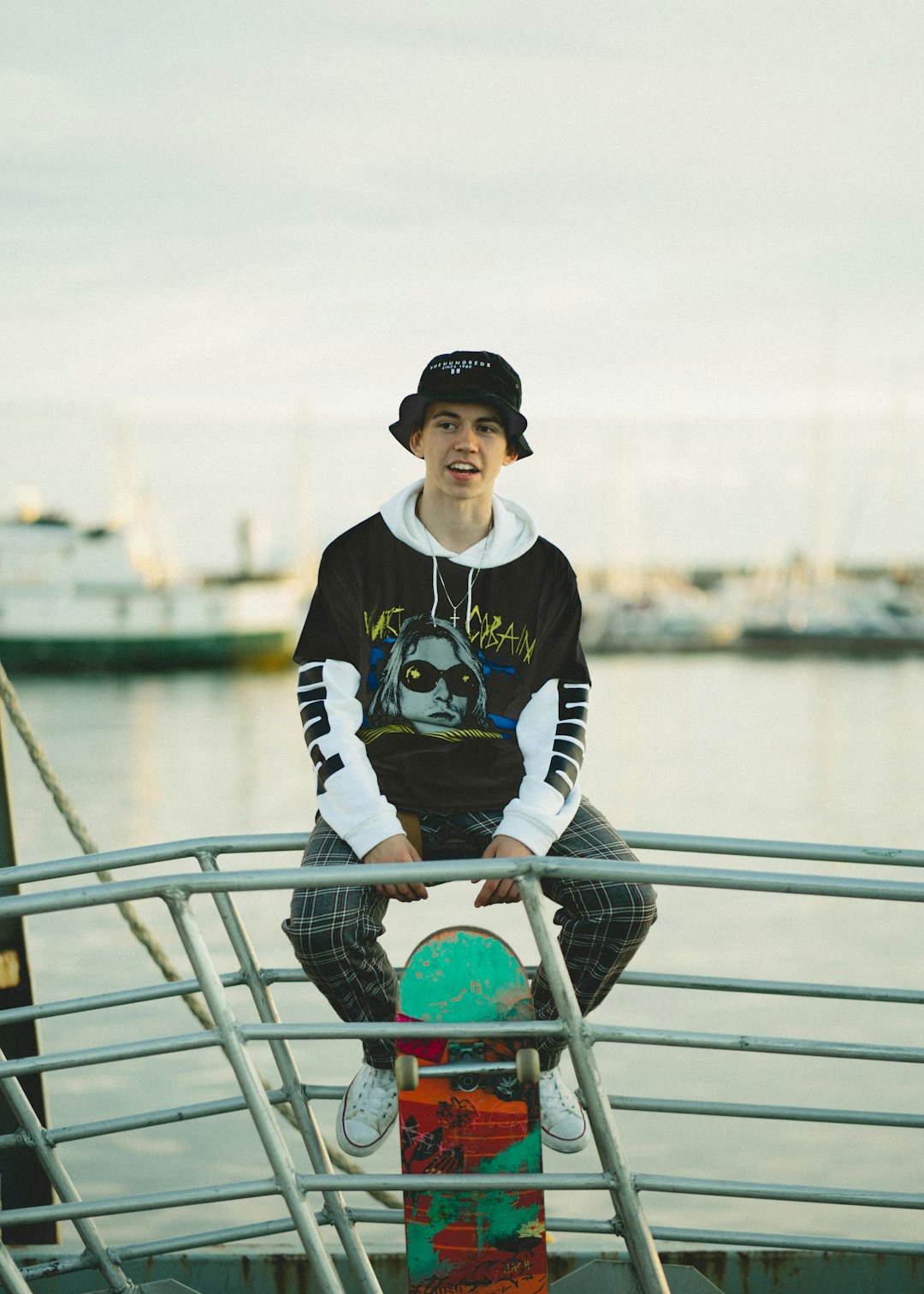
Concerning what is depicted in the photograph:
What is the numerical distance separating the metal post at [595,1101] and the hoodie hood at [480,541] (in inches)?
33.8

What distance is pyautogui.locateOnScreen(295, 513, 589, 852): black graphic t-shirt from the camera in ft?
9.27

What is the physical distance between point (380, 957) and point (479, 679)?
0.60 metres

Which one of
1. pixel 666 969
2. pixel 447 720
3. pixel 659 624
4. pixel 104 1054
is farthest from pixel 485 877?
pixel 659 624

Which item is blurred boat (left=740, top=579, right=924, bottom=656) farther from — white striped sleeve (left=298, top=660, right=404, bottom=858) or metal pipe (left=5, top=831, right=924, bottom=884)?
metal pipe (left=5, top=831, right=924, bottom=884)

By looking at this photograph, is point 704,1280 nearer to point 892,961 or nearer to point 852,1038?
point 852,1038

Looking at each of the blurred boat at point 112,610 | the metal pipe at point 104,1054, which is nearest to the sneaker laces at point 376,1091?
the metal pipe at point 104,1054

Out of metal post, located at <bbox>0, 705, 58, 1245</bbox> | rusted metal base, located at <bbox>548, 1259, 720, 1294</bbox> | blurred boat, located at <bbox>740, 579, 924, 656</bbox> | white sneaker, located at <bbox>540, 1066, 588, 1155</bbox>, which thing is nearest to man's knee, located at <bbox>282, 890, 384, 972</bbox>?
white sneaker, located at <bbox>540, 1066, 588, 1155</bbox>

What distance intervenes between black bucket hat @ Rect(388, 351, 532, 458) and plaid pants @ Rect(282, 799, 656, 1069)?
33.2 inches

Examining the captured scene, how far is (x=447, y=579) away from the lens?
2.93 meters

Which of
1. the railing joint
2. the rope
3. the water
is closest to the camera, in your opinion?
the railing joint

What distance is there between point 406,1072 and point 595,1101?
1.08 ft

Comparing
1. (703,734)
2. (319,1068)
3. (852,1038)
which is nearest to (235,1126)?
(319,1068)

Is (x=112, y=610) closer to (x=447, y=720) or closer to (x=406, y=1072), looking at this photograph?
(x=447, y=720)

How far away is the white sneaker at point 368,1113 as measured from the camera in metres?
2.84
